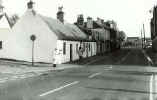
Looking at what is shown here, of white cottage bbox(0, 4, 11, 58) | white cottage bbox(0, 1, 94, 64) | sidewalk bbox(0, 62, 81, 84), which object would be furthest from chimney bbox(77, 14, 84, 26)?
sidewalk bbox(0, 62, 81, 84)

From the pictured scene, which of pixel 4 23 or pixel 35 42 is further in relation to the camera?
pixel 4 23

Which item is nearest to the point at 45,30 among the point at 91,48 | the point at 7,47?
the point at 7,47

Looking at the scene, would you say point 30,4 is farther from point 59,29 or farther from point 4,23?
point 4,23

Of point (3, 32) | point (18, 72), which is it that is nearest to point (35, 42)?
point (3, 32)

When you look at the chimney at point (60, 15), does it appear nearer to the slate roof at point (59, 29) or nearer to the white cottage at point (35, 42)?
the slate roof at point (59, 29)

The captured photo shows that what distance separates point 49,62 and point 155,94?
21.2 metres

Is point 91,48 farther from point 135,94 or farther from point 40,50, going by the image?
point 135,94

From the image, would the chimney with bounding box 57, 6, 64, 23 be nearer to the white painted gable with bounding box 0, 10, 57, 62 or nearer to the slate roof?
the slate roof

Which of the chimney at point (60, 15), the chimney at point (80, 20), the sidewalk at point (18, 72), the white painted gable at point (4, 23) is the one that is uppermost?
the chimney at point (80, 20)

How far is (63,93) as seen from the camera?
10375mm

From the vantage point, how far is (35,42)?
103ft

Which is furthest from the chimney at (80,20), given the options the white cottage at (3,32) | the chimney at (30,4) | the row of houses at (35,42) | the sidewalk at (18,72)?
the sidewalk at (18,72)

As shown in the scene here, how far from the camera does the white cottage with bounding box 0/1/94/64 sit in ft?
99.2

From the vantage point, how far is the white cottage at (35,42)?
99.2 feet
